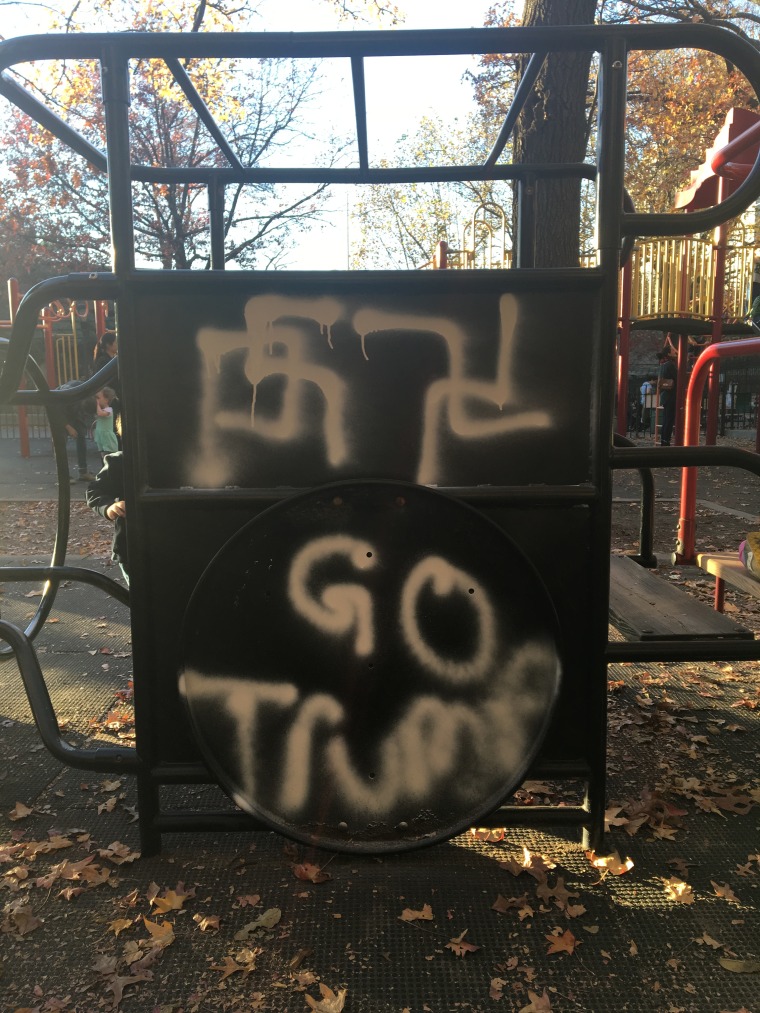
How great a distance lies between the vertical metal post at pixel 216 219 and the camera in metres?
3.25

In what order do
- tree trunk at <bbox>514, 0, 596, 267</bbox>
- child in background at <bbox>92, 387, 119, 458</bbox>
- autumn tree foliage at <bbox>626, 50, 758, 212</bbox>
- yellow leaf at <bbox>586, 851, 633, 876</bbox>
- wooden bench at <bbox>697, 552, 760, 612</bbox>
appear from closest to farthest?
yellow leaf at <bbox>586, 851, 633, 876</bbox> < wooden bench at <bbox>697, 552, 760, 612</bbox> < tree trunk at <bbox>514, 0, 596, 267</bbox> < child in background at <bbox>92, 387, 119, 458</bbox> < autumn tree foliage at <bbox>626, 50, 758, 212</bbox>

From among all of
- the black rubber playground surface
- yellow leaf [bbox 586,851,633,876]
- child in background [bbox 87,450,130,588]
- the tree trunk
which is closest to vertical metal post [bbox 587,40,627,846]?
yellow leaf [bbox 586,851,633,876]

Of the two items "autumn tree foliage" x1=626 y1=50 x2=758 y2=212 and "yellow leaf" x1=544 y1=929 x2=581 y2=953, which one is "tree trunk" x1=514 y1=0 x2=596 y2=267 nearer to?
"yellow leaf" x1=544 y1=929 x2=581 y2=953

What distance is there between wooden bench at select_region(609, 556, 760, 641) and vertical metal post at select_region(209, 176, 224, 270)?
6.88 ft

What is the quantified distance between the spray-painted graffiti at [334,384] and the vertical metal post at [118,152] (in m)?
0.31

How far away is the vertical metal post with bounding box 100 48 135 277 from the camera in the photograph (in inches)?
85.3

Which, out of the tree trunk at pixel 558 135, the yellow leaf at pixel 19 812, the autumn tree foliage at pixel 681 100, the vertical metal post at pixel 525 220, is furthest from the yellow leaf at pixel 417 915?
the autumn tree foliage at pixel 681 100

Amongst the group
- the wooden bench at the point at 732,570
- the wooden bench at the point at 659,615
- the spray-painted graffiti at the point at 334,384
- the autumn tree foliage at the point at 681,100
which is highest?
the autumn tree foliage at the point at 681,100

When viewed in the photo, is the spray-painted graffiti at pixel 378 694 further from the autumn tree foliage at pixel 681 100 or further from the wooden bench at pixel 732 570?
the autumn tree foliage at pixel 681 100

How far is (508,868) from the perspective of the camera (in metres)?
2.38

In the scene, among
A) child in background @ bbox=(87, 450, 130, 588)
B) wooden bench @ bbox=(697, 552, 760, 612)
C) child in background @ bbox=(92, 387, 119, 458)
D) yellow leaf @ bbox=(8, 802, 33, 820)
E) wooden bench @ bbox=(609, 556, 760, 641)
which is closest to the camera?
wooden bench @ bbox=(609, 556, 760, 641)

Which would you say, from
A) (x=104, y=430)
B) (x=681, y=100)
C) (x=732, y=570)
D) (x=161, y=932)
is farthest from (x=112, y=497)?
(x=681, y=100)

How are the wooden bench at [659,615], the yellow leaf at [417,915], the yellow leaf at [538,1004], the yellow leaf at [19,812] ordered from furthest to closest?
the yellow leaf at [19,812]
the wooden bench at [659,615]
the yellow leaf at [417,915]
the yellow leaf at [538,1004]

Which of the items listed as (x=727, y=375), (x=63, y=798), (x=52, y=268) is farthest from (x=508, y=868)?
(x=52, y=268)
